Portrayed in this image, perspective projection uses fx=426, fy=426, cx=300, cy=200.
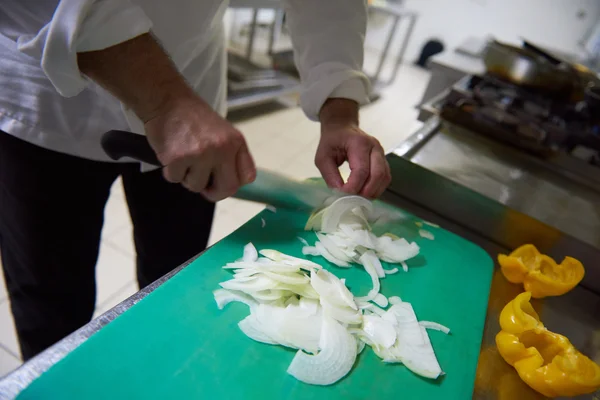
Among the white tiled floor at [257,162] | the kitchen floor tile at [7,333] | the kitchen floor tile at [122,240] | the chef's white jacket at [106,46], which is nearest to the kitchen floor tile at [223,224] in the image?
the white tiled floor at [257,162]

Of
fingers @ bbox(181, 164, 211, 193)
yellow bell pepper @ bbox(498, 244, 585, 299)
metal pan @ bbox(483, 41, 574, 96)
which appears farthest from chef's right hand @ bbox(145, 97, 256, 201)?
metal pan @ bbox(483, 41, 574, 96)

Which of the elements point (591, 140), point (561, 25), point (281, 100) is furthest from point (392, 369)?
point (561, 25)

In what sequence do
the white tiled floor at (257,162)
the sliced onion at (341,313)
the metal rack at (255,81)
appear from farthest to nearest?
the metal rack at (255,81) < the white tiled floor at (257,162) < the sliced onion at (341,313)

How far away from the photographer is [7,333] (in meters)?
1.13

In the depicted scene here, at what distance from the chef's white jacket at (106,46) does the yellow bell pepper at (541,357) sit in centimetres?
46

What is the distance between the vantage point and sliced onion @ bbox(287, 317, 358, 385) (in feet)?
1.54

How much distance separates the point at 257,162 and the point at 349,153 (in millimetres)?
1451

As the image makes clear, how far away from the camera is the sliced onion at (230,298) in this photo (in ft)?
1.71

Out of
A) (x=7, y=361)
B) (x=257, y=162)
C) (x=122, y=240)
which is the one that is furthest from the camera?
(x=257, y=162)

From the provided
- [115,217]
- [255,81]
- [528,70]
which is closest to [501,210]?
[528,70]

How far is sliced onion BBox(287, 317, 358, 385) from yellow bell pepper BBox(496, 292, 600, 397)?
0.71ft

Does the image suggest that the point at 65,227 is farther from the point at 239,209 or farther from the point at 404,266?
the point at 239,209

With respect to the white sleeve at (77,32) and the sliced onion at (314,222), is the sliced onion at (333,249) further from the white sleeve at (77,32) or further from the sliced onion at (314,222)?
the white sleeve at (77,32)

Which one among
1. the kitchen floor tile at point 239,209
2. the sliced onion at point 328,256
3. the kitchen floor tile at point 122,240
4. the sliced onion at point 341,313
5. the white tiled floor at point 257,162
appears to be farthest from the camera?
the kitchen floor tile at point 239,209
